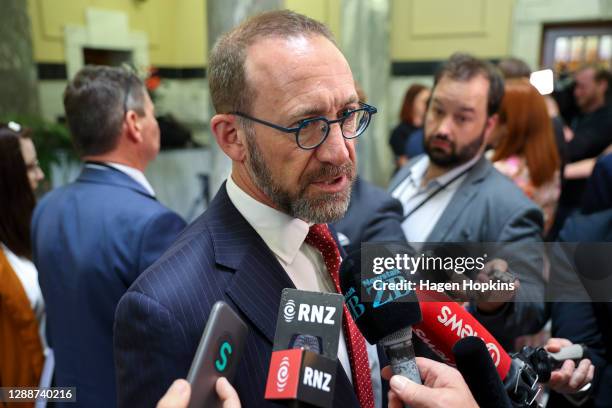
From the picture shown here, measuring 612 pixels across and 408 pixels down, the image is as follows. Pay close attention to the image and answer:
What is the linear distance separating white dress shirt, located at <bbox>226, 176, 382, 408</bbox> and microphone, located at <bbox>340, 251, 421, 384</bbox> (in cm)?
27

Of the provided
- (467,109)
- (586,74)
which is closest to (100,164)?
(467,109)

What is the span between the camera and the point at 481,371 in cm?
71

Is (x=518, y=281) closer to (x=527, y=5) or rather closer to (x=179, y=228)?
(x=179, y=228)

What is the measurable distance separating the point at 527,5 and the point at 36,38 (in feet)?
20.1

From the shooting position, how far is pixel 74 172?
3906 millimetres

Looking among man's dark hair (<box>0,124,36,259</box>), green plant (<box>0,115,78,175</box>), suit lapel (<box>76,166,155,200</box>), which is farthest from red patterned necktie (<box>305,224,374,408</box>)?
green plant (<box>0,115,78,175</box>)

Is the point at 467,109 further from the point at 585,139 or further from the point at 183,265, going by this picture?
the point at 585,139

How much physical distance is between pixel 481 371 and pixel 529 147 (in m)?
1.68

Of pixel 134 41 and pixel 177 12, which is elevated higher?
pixel 177 12

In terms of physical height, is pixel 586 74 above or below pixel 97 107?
above

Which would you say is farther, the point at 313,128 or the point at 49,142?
the point at 49,142

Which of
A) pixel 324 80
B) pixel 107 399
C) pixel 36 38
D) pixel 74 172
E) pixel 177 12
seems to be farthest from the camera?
pixel 177 12

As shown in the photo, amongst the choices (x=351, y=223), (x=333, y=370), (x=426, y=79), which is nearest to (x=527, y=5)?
(x=426, y=79)

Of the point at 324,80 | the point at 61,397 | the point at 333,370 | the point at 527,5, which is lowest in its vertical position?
the point at 61,397
